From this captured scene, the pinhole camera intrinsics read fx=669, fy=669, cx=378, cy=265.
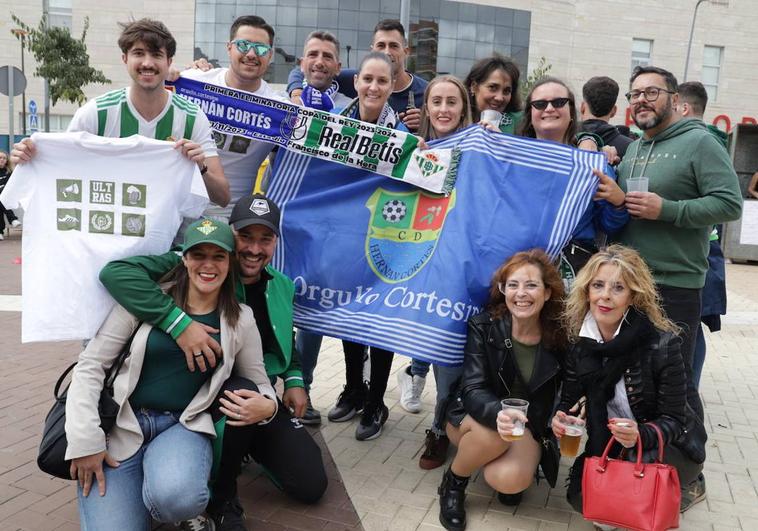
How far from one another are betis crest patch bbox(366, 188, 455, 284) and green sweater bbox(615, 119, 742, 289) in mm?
1033

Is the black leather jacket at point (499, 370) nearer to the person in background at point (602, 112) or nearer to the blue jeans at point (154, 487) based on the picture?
the blue jeans at point (154, 487)

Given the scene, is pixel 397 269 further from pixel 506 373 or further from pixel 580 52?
pixel 580 52

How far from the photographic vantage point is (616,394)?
319 centimetres

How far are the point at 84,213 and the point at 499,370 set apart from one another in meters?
2.17

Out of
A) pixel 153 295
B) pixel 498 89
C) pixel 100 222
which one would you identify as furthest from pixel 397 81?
pixel 153 295

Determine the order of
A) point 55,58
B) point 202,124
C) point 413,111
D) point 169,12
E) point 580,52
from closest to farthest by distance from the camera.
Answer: point 202,124, point 413,111, point 55,58, point 169,12, point 580,52

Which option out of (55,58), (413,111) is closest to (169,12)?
(55,58)

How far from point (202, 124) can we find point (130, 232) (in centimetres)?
70

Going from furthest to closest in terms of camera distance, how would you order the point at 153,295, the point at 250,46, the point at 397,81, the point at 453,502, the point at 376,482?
the point at 397,81 < the point at 250,46 < the point at 376,482 < the point at 453,502 < the point at 153,295

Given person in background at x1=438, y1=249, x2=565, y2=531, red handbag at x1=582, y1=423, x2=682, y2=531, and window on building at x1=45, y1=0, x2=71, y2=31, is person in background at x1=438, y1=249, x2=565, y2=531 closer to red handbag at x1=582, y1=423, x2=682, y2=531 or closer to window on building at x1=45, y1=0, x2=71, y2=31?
red handbag at x1=582, y1=423, x2=682, y2=531

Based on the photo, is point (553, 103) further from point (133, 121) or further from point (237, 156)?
point (133, 121)

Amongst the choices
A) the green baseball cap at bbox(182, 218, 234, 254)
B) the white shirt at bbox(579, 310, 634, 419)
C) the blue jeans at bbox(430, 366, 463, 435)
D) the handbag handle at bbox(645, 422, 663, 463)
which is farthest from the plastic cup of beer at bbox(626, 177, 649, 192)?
the green baseball cap at bbox(182, 218, 234, 254)

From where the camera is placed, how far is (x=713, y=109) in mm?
39656

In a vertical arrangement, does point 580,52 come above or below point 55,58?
above
